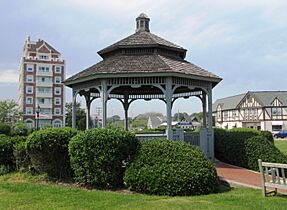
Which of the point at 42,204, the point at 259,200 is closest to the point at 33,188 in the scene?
the point at 42,204

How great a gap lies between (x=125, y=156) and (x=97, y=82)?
549 centimetres

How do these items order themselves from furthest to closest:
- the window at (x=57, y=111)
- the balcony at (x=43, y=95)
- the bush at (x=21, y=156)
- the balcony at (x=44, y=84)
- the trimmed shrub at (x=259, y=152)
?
the window at (x=57, y=111) < the balcony at (x=43, y=95) < the balcony at (x=44, y=84) < the trimmed shrub at (x=259, y=152) < the bush at (x=21, y=156)

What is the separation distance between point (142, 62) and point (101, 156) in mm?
6135

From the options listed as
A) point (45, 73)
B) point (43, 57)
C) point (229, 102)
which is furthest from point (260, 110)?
point (43, 57)

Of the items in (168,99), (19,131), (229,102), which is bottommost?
(19,131)

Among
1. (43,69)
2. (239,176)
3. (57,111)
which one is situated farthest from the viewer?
(57,111)

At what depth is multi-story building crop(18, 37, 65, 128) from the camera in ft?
276

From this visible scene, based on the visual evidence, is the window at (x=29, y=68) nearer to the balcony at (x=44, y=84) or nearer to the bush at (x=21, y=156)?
the balcony at (x=44, y=84)

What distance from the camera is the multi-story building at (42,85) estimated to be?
84062 mm

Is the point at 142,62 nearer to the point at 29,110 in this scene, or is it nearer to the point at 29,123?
the point at 29,123

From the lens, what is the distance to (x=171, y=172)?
8.52 meters

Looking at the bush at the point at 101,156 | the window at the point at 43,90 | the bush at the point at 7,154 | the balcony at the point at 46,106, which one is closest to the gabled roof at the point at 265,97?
the balcony at the point at 46,106

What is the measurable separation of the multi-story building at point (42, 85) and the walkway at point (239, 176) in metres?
75.2

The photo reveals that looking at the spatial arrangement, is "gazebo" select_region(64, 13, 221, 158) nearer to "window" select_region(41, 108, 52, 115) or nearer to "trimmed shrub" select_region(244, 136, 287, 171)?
"trimmed shrub" select_region(244, 136, 287, 171)
